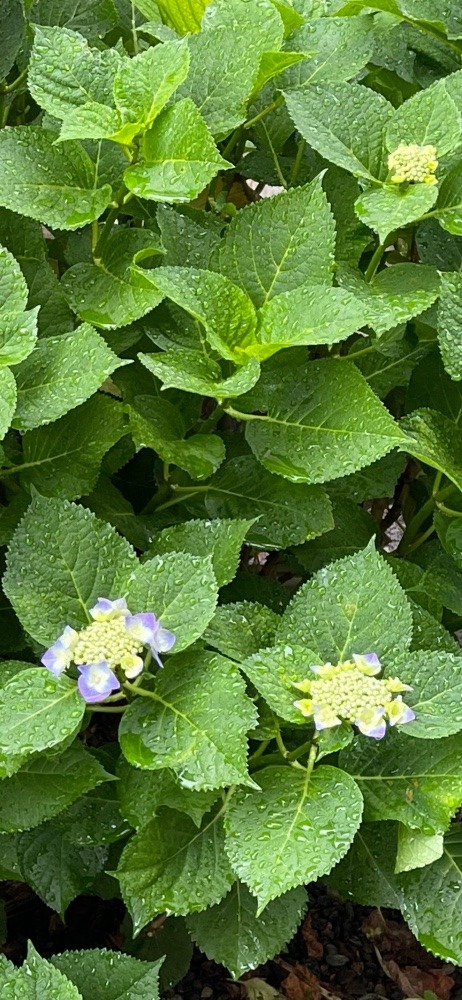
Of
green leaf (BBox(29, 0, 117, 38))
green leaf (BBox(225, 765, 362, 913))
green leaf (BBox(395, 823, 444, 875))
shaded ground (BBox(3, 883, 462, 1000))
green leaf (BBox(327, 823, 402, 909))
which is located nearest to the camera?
green leaf (BBox(225, 765, 362, 913))

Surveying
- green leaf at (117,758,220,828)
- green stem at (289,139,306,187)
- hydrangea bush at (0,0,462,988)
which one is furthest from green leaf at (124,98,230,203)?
green leaf at (117,758,220,828)

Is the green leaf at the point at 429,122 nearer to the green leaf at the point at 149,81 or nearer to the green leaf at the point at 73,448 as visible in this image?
the green leaf at the point at 149,81

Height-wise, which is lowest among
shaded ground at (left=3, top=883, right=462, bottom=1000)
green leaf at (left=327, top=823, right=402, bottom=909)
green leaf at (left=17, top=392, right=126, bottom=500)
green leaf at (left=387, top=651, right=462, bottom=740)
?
shaded ground at (left=3, top=883, right=462, bottom=1000)

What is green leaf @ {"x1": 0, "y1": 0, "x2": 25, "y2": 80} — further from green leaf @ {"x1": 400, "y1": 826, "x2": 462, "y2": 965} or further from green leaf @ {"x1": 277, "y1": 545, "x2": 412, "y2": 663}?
green leaf @ {"x1": 400, "y1": 826, "x2": 462, "y2": 965}

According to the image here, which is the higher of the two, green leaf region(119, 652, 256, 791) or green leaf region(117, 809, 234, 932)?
green leaf region(119, 652, 256, 791)

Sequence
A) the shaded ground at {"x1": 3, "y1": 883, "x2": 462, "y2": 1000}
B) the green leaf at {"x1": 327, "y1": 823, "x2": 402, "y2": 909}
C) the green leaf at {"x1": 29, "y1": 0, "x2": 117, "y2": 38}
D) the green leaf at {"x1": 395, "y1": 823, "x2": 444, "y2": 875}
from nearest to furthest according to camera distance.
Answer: the green leaf at {"x1": 395, "y1": 823, "x2": 444, "y2": 875} → the green leaf at {"x1": 327, "y1": 823, "x2": 402, "y2": 909} → the green leaf at {"x1": 29, "y1": 0, "x2": 117, "y2": 38} → the shaded ground at {"x1": 3, "y1": 883, "x2": 462, "y2": 1000}

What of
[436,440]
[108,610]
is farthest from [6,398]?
[436,440]

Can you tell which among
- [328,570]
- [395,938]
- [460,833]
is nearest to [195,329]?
[328,570]
